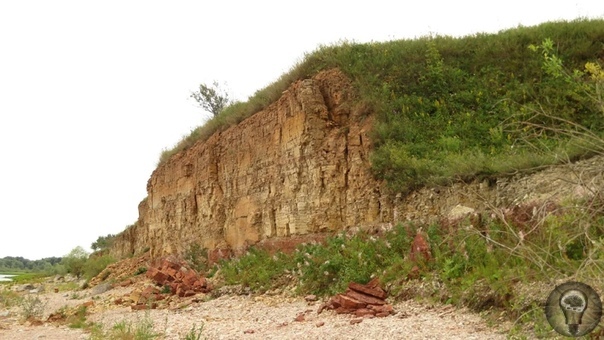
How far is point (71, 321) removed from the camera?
39.5 ft

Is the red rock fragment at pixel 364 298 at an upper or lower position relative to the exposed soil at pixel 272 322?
upper

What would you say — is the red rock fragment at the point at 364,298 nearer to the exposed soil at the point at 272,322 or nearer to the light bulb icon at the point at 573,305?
the exposed soil at the point at 272,322

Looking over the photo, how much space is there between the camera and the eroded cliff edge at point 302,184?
11141 millimetres

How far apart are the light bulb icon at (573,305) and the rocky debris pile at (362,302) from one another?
4.64m

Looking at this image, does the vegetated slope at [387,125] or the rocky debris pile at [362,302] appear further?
the vegetated slope at [387,125]

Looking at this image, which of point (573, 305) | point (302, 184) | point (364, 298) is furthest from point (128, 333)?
point (302, 184)

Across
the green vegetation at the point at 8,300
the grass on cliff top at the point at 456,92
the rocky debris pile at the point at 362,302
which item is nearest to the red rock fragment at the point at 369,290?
the rocky debris pile at the point at 362,302

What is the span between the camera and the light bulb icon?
343 cm

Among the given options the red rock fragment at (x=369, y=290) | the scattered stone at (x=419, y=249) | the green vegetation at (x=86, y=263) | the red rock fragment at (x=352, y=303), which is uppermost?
the green vegetation at (x=86, y=263)

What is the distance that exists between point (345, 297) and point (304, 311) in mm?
978

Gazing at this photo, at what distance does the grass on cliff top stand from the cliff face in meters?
0.70

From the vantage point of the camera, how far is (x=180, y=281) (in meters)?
14.4

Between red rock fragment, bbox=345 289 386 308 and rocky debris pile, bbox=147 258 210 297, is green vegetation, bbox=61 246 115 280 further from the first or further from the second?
red rock fragment, bbox=345 289 386 308

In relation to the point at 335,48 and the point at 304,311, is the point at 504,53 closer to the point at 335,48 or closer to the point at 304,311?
the point at 335,48
